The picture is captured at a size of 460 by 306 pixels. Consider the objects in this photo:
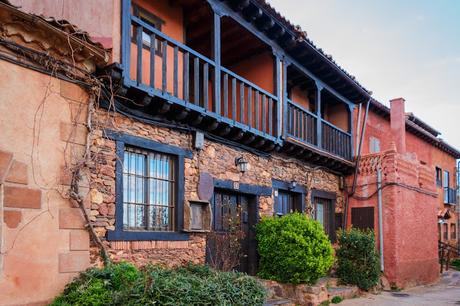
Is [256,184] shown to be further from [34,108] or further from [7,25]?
[7,25]

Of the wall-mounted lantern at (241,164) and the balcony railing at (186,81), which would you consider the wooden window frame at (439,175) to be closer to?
the balcony railing at (186,81)

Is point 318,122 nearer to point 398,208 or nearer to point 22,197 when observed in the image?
point 398,208

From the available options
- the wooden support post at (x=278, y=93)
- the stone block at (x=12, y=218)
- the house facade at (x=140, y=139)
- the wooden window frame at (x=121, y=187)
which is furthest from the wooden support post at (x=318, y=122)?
the stone block at (x=12, y=218)

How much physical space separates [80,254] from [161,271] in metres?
1.24

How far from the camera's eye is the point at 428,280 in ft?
50.4

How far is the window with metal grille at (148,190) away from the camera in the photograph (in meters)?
7.52

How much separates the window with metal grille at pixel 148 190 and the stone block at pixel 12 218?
1.92 metres

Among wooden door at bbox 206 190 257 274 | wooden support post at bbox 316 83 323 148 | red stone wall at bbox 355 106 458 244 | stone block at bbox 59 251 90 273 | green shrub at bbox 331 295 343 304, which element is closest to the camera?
stone block at bbox 59 251 90 273

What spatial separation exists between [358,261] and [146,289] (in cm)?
782

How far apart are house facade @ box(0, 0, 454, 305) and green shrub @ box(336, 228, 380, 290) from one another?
4.44 ft

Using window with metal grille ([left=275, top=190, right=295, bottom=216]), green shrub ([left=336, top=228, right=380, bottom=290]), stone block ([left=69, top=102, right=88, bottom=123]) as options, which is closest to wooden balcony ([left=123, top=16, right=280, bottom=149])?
stone block ([left=69, top=102, right=88, bottom=123])

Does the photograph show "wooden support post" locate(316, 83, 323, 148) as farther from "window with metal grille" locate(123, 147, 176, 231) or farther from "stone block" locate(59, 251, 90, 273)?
"stone block" locate(59, 251, 90, 273)

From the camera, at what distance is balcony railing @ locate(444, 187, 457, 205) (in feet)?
87.4

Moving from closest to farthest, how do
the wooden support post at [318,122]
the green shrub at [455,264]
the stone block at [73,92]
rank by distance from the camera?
the stone block at [73,92], the wooden support post at [318,122], the green shrub at [455,264]
